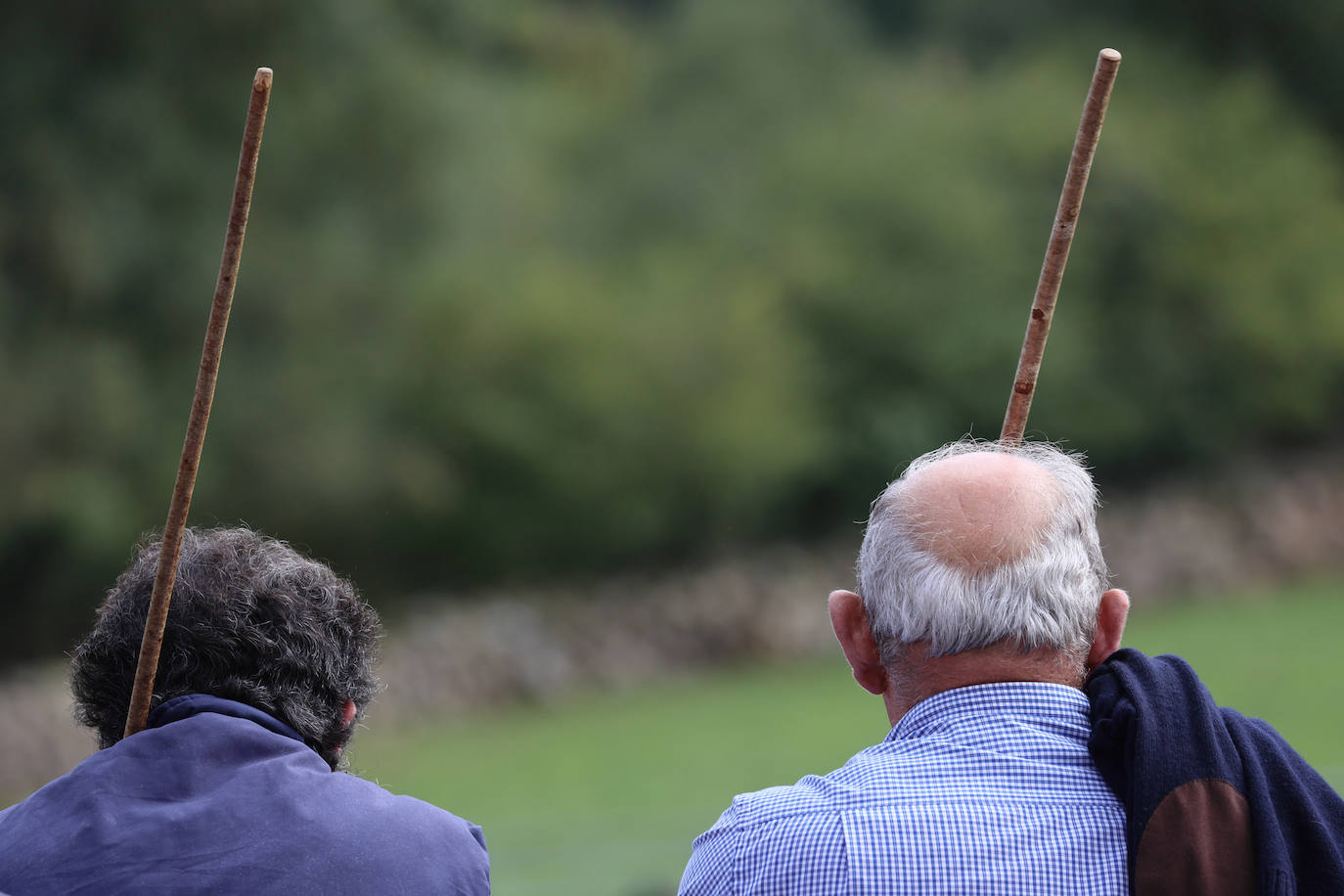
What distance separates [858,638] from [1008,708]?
0.18 meters

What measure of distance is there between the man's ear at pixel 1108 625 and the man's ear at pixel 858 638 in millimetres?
205

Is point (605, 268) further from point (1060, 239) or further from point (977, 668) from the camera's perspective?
point (977, 668)

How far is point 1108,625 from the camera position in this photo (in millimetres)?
1428

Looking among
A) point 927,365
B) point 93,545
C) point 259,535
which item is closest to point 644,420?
point 927,365

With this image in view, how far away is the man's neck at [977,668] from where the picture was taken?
136 centimetres

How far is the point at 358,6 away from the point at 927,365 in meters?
9.37

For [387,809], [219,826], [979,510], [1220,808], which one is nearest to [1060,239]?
[979,510]

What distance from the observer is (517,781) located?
1068 cm

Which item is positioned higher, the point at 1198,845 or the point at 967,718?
the point at 967,718

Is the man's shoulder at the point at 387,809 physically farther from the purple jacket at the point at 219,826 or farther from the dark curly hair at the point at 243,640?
the dark curly hair at the point at 243,640

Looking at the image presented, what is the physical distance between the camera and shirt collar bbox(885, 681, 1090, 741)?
4.39 ft

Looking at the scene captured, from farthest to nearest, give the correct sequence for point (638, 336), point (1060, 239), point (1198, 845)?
point (638, 336), point (1060, 239), point (1198, 845)

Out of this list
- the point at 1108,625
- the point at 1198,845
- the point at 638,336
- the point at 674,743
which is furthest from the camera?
the point at 638,336

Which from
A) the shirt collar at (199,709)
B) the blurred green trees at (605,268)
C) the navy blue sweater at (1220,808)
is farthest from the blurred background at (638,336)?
the navy blue sweater at (1220,808)
